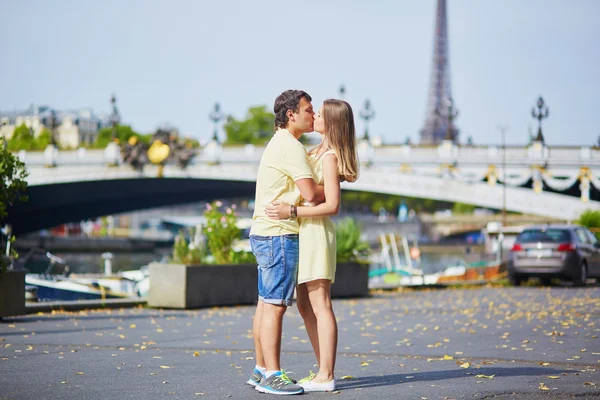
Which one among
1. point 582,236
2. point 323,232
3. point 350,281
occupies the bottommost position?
point 350,281

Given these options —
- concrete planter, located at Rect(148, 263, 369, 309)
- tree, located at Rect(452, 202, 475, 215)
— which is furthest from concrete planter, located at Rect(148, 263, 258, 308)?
tree, located at Rect(452, 202, 475, 215)

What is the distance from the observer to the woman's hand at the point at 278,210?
18.5 feet

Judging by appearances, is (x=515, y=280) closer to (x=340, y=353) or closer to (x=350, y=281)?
(x=350, y=281)

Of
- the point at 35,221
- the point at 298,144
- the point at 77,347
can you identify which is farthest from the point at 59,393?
the point at 35,221

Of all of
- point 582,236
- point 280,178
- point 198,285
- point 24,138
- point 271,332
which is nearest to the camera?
point 271,332

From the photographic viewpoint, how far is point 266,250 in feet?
18.6

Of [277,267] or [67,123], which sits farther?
[67,123]

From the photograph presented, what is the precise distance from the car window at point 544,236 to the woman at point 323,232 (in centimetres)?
1388

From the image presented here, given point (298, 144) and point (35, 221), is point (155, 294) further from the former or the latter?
point (35, 221)

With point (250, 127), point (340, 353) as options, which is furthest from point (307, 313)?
point (250, 127)

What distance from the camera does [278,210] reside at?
5648mm

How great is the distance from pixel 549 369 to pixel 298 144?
2.40 meters

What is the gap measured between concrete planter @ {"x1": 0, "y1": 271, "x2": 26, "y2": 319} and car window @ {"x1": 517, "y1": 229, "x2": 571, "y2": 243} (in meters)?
11.4

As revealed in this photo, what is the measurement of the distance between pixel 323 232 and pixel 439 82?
4916 inches
